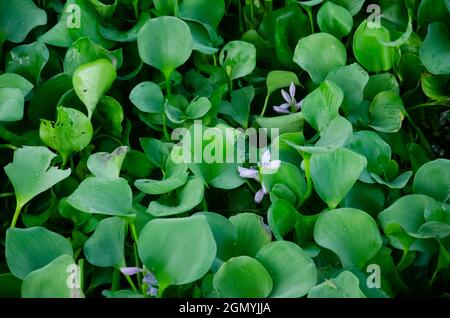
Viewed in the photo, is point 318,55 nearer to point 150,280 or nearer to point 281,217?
point 281,217

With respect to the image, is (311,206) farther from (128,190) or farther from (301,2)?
(301,2)

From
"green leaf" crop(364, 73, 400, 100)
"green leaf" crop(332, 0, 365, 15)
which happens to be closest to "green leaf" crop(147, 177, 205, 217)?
"green leaf" crop(364, 73, 400, 100)

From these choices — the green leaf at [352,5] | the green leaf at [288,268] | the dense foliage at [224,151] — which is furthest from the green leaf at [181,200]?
the green leaf at [352,5]

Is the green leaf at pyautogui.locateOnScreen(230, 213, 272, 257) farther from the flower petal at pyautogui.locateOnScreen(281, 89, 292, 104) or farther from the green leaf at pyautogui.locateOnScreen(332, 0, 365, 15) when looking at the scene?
the green leaf at pyautogui.locateOnScreen(332, 0, 365, 15)

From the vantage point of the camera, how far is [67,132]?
35.1 inches

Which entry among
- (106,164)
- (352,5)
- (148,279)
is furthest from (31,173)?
(352,5)

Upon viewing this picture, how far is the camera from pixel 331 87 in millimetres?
896

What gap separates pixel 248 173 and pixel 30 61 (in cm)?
38

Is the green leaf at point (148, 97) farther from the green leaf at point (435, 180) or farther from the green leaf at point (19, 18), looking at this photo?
the green leaf at point (435, 180)

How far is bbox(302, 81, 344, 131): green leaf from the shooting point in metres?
0.89
